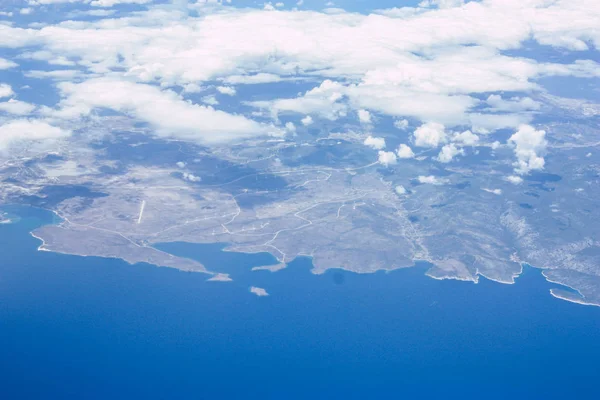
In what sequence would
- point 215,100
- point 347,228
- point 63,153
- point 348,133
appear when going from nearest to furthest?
point 347,228 → point 63,153 → point 348,133 → point 215,100

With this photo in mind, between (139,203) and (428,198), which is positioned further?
(428,198)

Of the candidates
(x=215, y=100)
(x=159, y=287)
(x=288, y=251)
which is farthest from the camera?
(x=215, y=100)

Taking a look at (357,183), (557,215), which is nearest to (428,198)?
(357,183)

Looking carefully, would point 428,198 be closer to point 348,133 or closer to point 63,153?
point 348,133

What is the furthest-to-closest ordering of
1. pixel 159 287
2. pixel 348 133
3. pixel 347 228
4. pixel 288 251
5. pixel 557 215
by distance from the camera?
pixel 348 133 < pixel 557 215 < pixel 347 228 < pixel 288 251 < pixel 159 287

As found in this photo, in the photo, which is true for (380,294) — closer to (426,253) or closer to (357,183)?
(426,253)

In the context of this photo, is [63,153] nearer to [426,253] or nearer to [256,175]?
[256,175]

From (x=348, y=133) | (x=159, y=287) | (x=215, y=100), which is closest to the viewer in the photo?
(x=159, y=287)

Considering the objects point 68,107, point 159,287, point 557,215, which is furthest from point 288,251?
point 68,107

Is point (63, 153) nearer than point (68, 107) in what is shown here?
Yes
